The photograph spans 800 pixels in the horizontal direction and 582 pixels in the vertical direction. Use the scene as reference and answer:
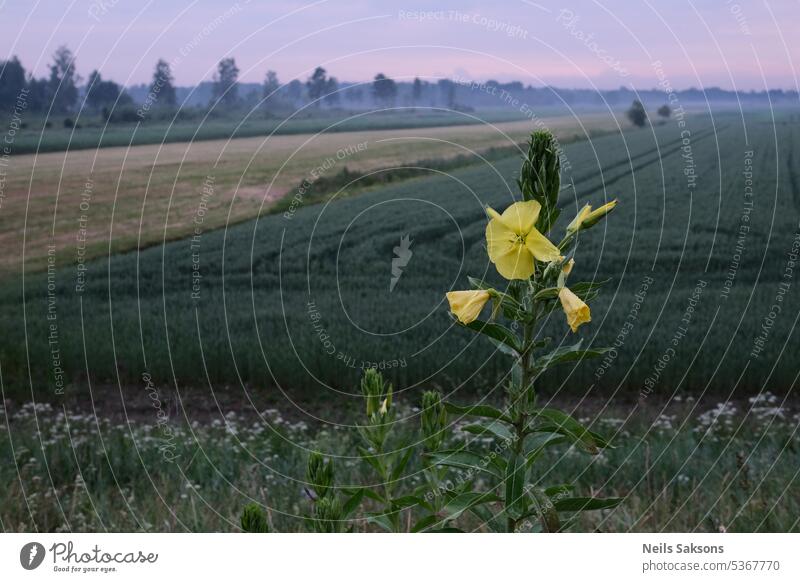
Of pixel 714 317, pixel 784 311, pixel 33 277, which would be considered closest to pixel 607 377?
pixel 714 317

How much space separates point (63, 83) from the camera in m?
4.18

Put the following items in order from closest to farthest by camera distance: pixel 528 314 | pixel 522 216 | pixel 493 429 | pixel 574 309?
pixel 574 309, pixel 522 216, pixel 528 314, pixel 493 429

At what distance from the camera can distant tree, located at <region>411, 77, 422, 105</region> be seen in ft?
12.2

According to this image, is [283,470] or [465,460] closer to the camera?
[465,460]

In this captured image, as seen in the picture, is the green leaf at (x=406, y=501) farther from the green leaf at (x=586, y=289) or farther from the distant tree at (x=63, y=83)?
the distant tree at (x=63, y=83)

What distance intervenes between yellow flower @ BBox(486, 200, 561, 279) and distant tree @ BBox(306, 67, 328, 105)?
7.27ft

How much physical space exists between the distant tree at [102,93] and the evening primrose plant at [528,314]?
110 inches

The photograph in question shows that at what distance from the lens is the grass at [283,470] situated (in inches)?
127

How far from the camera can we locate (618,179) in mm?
4781

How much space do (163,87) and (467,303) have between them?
262cm

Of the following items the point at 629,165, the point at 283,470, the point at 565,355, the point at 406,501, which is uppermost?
the point at 629,165

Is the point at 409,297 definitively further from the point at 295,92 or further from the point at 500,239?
the point at 500,239

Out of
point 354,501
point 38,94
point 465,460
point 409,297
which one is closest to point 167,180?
point 38,94

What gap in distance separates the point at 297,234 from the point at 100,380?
1.35 m
